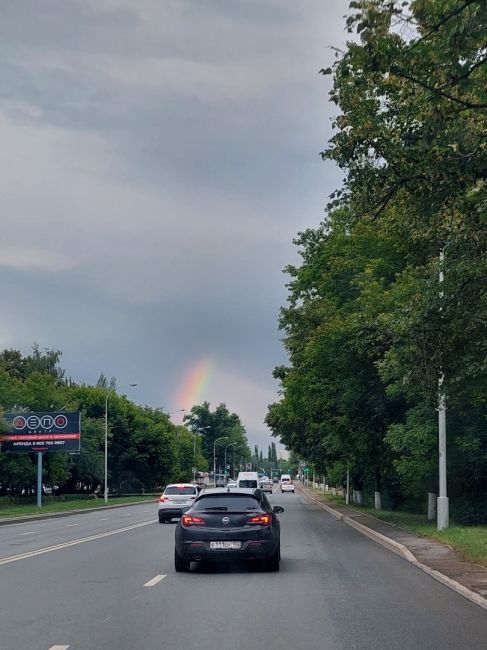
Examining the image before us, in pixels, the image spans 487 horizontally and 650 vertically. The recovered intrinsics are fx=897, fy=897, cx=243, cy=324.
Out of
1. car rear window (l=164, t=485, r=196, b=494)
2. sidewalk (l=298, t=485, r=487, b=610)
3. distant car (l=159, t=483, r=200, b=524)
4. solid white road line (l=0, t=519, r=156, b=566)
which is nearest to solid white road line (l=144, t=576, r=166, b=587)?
sidewalk (l=298, t=485, r=487, b=610)

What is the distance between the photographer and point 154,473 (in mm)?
97500

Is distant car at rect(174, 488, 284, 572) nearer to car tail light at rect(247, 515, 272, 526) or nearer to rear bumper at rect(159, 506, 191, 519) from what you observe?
car tail light at rect(247, 515, 272, 526)

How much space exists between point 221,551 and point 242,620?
5115 millimetres

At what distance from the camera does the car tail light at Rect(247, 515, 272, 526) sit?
15531mm

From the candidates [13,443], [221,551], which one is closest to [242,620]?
[221,551]

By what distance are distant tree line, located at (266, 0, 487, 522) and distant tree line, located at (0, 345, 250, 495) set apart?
3012cm

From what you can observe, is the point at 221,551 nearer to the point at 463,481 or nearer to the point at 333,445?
the point at 463,481

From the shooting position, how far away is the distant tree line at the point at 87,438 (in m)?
65.7

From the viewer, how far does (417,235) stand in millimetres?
15680

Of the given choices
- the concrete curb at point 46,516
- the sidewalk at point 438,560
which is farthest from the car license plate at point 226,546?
the concrete curb at point 46,516

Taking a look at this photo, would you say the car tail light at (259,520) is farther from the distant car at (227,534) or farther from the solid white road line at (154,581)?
the solid white road line at (154,581)

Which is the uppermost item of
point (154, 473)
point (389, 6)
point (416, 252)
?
point (389, 6)

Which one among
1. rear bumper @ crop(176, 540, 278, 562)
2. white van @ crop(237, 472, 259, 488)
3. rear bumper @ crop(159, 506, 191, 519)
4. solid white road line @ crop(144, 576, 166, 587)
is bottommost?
white van @ crop(237, 472, 259, 488)

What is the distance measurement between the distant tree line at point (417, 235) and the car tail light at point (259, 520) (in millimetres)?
3696
